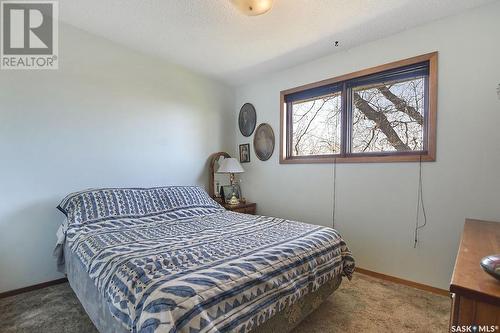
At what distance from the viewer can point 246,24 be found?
2281 mm

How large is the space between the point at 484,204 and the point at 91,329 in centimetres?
306

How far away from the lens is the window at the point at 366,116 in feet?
7.64

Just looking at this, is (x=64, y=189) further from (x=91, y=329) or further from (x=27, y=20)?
(x=27, y=20)

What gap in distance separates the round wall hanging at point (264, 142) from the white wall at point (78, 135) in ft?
3.04

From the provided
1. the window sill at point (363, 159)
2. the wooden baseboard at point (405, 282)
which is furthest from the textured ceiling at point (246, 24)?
the wooden baseboard at point (405, 282)

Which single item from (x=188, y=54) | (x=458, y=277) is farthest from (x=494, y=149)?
(x=188, y=54)

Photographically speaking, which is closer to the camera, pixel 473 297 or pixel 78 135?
pixel 473 297

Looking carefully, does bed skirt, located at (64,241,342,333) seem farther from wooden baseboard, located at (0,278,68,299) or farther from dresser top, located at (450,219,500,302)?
dresser top, located at (450,219,500,302)

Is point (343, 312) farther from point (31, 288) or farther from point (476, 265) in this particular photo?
point (31, 288)

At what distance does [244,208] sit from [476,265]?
266 centimetres

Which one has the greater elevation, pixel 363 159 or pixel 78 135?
pixel 78 135

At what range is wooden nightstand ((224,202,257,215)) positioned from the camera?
3.30 meters

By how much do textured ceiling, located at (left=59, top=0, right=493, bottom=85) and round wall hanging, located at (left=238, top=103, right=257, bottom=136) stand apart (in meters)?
0.87

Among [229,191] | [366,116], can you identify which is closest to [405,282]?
[366,116]
